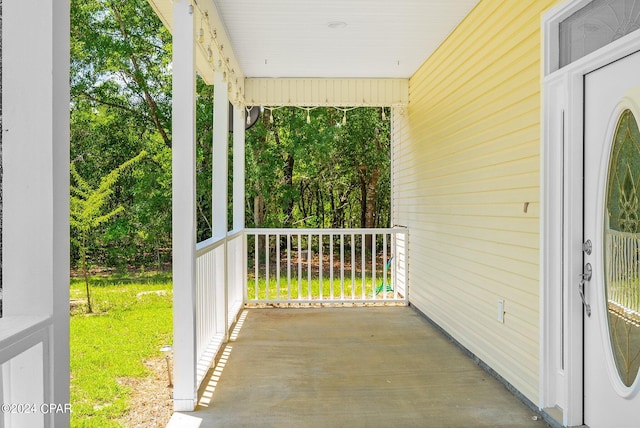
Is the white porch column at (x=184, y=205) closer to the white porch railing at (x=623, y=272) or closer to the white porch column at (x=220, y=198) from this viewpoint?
the white porch column at (x=220, y=198)

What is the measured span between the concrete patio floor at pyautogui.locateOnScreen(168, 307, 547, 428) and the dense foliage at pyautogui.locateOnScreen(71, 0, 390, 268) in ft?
20.2

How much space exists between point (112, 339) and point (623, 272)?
5080 mm

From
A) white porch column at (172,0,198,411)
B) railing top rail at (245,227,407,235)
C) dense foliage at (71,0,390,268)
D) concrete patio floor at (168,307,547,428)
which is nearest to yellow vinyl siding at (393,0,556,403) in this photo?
concrete patio floor at (168,307,547,428)

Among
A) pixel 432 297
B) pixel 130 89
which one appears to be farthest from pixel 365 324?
pixel 130 89

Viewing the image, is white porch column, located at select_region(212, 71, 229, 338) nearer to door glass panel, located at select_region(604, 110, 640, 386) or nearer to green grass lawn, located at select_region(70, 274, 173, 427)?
green grass lawn, located at select_region(70, 274, 173, 427)

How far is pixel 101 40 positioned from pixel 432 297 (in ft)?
28.7

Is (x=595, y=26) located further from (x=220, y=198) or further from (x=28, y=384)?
(x=220, y=198)

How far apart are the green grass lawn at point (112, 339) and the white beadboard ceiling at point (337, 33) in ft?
10.1

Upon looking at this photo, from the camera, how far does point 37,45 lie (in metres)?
1.38

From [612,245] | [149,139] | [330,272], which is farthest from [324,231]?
[149,139]

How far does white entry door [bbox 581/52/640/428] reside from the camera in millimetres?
2352

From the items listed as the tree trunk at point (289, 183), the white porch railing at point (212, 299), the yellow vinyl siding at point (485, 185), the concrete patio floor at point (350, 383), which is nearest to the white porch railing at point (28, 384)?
the concrete patio floor at point (350, 383)

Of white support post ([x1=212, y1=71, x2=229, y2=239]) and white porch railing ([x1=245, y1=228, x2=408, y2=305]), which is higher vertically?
white support post ([x1=212, y1=71, x2=229, y2=239])

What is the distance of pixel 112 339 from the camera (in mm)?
5715
